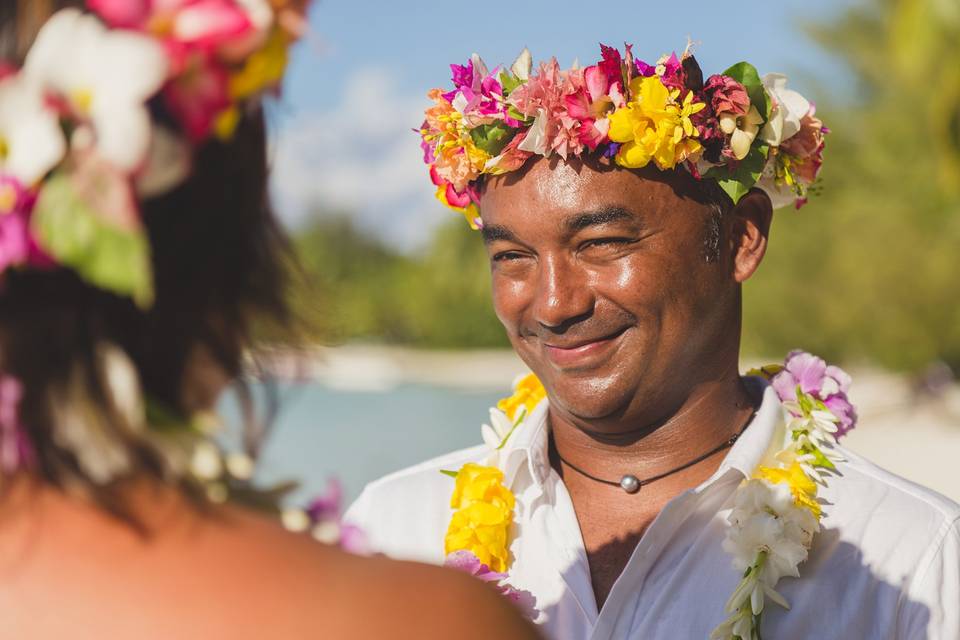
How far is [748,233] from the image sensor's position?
2945 mm

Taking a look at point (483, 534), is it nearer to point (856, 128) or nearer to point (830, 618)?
point (830, 618)

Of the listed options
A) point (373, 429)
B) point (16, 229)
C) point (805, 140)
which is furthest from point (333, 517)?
point (373, 429)

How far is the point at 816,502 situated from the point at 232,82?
1.89m

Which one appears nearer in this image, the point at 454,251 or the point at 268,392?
the point at 268,392

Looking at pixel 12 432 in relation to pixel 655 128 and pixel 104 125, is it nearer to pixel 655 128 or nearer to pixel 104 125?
pixel 104 125

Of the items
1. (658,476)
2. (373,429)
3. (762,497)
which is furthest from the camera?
(373,429)

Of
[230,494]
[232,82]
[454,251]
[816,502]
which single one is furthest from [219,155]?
[454,251]

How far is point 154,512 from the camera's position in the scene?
1226 millimetres

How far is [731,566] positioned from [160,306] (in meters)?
1.71

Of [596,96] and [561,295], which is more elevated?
[596,96]

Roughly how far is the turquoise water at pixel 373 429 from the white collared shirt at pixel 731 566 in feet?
48.4

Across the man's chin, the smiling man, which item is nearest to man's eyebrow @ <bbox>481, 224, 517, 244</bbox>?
the smiling man

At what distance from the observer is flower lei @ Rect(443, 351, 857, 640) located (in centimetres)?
252

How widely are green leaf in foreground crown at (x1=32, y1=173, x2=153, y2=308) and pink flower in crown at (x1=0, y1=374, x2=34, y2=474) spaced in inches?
5.3
